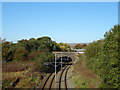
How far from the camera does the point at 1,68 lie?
1978 cm

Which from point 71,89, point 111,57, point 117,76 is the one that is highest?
point 111,57

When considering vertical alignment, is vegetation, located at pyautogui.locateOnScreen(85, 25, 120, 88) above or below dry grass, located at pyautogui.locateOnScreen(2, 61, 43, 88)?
above

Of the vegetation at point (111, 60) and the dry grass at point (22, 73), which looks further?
the dry grass at point (22, 73)

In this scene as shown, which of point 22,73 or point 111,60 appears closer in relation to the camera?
point 111,60

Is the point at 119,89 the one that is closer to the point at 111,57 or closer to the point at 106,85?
the point at 106,85

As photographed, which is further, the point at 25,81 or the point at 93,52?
the point at 93,52

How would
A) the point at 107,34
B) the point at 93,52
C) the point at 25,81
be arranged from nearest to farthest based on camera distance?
the point at 107,34 → the point at 25,81 → the point at 93,52

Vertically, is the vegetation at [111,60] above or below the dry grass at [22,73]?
above

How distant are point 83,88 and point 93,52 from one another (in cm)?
701

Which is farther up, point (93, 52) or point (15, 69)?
point (93, 52)

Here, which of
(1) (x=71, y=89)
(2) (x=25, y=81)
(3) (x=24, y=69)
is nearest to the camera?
(1) (x=71, y=89)

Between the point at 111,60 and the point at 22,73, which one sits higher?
the point at 111,60

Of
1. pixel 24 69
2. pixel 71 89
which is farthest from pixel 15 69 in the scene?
pixel 71 89

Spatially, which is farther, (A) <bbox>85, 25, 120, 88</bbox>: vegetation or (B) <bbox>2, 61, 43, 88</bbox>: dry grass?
(B) <bbox>2, 61, 43, 88</bbox>: dry grass
